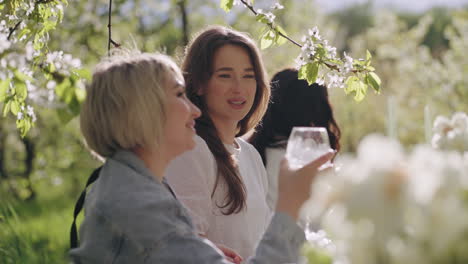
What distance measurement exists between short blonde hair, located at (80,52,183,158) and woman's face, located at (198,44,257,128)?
3.69 feet

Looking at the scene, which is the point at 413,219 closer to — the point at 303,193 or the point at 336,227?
the point at 336,227

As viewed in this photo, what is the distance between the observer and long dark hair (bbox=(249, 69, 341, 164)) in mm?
4348

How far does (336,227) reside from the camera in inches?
41.5

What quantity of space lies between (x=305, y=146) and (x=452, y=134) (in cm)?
44

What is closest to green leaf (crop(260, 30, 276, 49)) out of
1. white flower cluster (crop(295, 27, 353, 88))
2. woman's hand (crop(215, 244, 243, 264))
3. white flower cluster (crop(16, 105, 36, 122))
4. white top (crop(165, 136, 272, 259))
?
white flower cluster (crop(295, 27, 353, 88))

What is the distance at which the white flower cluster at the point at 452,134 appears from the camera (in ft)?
5.61

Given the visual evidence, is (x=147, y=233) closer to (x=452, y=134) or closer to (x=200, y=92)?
(x=452, y=134)

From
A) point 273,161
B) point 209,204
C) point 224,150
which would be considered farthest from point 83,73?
point 273,161

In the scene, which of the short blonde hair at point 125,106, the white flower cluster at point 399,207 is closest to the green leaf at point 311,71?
the short blonde hair at point 125,106

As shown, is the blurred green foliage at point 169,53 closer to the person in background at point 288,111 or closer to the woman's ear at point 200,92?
the person in background at point 288,111

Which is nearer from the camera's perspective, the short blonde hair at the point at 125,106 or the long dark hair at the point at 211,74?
the short blonde hair at the point at 125,106

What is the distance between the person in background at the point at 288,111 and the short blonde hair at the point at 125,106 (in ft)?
7.84

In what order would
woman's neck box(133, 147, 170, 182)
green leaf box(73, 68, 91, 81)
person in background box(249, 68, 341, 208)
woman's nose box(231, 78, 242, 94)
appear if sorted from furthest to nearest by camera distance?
person in background box(249, 68, 341, 208), woman's nose box(231, 78, 242, 94), woman's neck box(133, 147, 170, 182), green leaf box(73, 68, 91, 81)

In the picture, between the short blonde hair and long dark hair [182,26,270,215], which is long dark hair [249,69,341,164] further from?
the short blonde hair
